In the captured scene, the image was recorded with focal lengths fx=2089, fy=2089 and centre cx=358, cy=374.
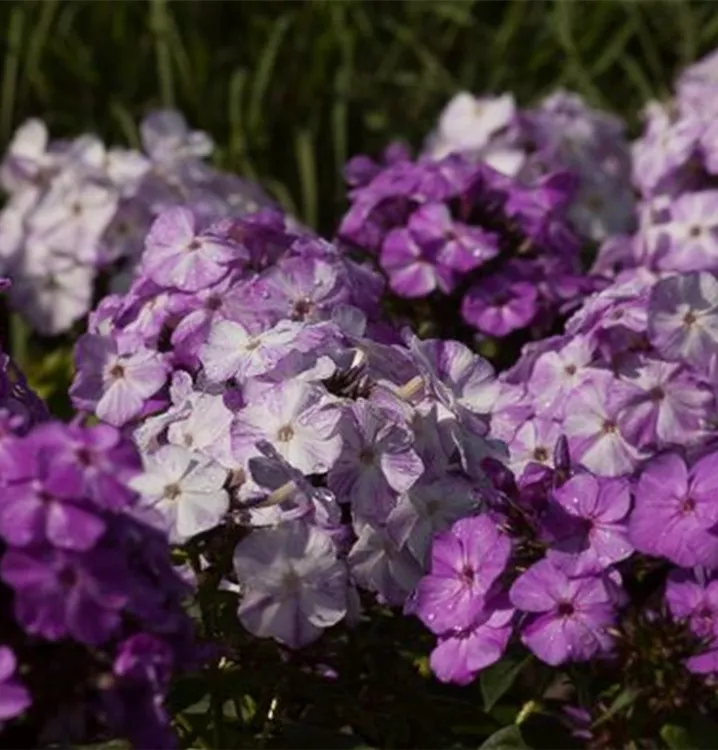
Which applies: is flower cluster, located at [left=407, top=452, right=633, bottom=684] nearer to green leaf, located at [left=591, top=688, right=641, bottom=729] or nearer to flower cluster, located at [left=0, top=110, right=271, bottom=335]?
green leaf, located at [left=591, top=688, right=641, bottom=729]

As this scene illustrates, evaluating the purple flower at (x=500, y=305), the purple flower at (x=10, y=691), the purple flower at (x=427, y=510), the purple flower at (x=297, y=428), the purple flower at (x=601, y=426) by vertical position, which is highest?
the purple flower at (x=10, y=691)

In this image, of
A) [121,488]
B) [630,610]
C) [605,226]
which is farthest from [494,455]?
[605,226]

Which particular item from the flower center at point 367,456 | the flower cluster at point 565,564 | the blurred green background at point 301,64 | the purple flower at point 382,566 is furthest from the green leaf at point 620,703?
the blurred green background at point 301,64

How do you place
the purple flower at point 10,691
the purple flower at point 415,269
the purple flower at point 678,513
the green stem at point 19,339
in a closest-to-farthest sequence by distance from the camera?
1. the purple flower at point 10,691
2. the purple flower at point 678,513
3. the purple flower at point 415,269
4. the green stem at point 19,339

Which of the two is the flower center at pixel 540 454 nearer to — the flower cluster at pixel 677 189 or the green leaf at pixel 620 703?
the green leaf at pixel 620 703

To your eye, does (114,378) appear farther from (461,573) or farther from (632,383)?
(632,383)

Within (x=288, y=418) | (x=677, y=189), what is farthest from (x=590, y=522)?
(x=677, y=189)

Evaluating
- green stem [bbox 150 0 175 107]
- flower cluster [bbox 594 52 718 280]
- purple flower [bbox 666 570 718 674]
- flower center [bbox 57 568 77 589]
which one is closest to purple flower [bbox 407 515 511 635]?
purple flower [bbox 666 570 718 674]
